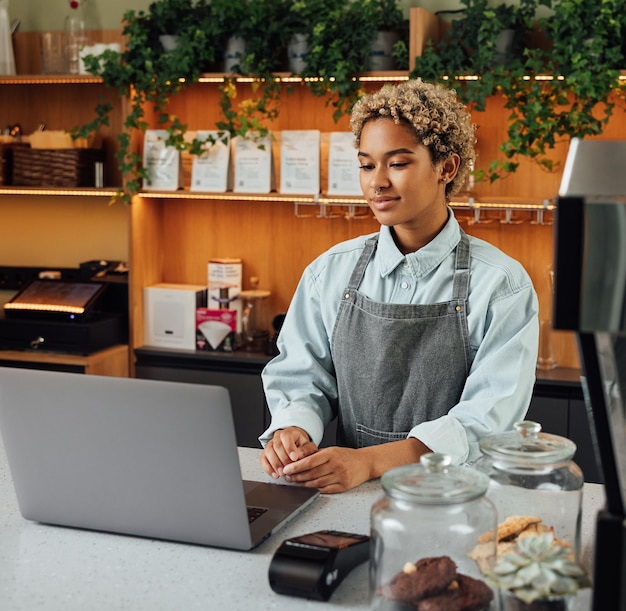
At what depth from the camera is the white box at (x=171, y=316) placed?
3906 millimetres

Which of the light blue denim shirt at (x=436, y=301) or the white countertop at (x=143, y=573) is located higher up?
the light blue denim shirt at (x=436, y=301)

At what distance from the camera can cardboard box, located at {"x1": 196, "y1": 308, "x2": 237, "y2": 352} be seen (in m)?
3.86

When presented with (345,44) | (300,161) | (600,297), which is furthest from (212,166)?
(600,297)

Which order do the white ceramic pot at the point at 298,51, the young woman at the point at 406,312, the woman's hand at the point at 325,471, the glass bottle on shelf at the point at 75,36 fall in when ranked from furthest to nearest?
the glass bottle on shelf at the point at 75,36 → the white ceramic pot at the point at 298,51 → the young woman at the point at 406,312 → the woman's hand at the point at 325,471

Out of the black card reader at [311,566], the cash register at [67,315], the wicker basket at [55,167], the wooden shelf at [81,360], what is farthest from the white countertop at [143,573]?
the wicker basket at [55,167]

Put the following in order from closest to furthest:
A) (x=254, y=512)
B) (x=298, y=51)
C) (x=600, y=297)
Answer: (x=600, y=297) < (x=254, y=512) < (x=298, y=51)

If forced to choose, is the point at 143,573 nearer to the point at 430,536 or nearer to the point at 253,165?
the point at 430,536

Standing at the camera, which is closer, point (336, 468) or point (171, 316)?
point (336, 468)

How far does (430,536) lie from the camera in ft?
3.63

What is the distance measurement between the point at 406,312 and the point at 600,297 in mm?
1219

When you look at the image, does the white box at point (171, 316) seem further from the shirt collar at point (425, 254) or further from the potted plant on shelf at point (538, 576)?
the potted plant on shelf at point (538, 576)

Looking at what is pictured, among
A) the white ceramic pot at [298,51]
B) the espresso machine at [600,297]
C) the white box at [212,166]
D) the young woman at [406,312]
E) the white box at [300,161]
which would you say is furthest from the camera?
the white box at [212,166]

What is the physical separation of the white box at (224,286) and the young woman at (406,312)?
1.81 metres

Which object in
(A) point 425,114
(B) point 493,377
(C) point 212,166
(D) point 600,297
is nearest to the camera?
(D) point 600,297
